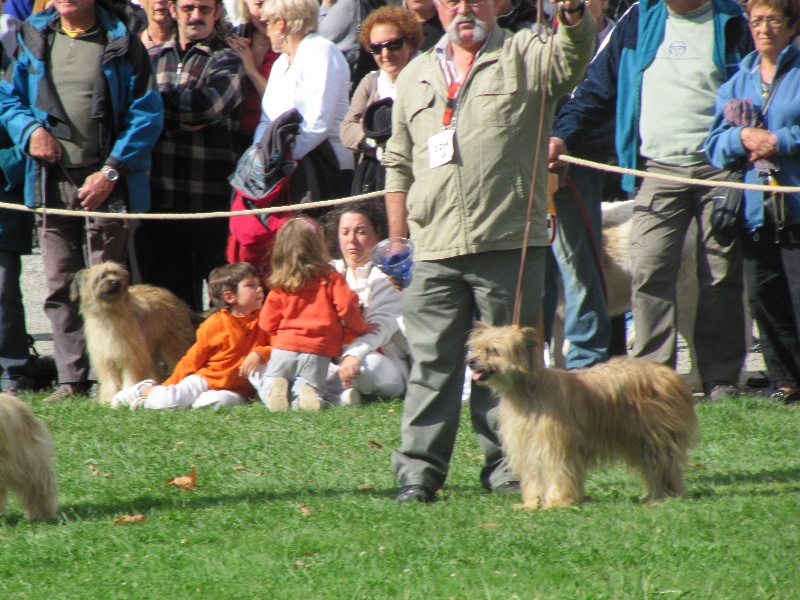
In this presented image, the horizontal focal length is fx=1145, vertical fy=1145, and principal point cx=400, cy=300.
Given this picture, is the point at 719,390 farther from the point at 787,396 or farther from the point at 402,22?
the point at 402,22

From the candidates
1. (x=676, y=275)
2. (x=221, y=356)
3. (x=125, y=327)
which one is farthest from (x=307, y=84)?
(x=676, y=275)

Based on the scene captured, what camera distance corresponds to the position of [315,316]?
7.97 m

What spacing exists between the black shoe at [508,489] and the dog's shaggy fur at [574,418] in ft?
0.83

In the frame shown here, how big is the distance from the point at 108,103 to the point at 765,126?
4512mm

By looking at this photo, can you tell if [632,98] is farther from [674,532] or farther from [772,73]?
[674,532]

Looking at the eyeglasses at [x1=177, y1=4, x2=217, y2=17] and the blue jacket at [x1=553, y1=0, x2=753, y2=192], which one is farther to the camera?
the eyeglasses at [x1=177, y1=4, x2=217, y2=17]

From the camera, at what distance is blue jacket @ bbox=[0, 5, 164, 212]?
26.9 ft

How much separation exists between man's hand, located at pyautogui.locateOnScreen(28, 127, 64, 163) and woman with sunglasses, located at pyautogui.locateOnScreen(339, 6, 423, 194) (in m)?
2.08

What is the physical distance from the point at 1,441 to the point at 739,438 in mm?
3940

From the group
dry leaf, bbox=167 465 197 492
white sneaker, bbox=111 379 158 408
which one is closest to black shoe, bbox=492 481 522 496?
dry leaf, bbox=167 465 197 492

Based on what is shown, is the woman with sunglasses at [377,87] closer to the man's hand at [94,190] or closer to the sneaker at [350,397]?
the sneaker at [350,397]

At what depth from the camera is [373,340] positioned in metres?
8.11

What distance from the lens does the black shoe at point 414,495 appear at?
5.40 metres

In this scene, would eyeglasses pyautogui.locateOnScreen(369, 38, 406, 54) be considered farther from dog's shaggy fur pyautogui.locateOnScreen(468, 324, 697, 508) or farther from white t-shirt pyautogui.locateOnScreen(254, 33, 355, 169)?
dog's shaggy fur pyautogui.locateOnScreen(468, 324, 697, 508)
